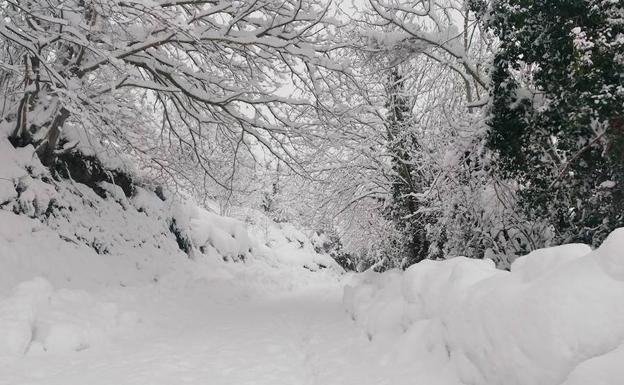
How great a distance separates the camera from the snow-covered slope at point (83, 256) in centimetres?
535

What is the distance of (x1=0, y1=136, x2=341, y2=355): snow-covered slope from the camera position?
5.35 metres

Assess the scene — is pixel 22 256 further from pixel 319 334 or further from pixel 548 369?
pixel 548 369

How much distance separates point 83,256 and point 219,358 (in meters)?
5.31

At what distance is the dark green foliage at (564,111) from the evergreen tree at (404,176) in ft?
13.0

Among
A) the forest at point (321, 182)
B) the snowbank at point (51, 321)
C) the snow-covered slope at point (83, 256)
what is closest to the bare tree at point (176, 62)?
the forest at point (321, 182)

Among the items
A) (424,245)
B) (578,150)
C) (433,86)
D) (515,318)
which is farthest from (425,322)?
(424,245)

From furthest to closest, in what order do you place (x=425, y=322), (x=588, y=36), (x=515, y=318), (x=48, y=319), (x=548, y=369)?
1. (x=588, y=36)
2. (x=48, y=319)
3. (x=425, y=322)
4. (x=515, y=318)
5. (x=548, y=369)

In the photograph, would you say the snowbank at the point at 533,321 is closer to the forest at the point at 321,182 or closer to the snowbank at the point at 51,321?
the forest at the point at 321,182

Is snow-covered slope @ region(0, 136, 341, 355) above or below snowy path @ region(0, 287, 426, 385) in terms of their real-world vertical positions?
above

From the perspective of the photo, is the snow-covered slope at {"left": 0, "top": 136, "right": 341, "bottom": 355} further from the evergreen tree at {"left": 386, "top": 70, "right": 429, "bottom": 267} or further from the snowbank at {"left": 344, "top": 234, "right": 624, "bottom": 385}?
the evergreen tree at {"left": 386, "top": 70, "right": 429, "bottom": 267}

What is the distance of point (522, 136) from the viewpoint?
693 centimetres

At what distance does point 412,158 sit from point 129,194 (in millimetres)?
8374

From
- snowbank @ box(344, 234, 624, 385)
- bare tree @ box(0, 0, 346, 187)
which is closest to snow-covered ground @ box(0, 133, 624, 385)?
snowbank @ box(344, 234, 624, 385)

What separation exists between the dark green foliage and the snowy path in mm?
3774
